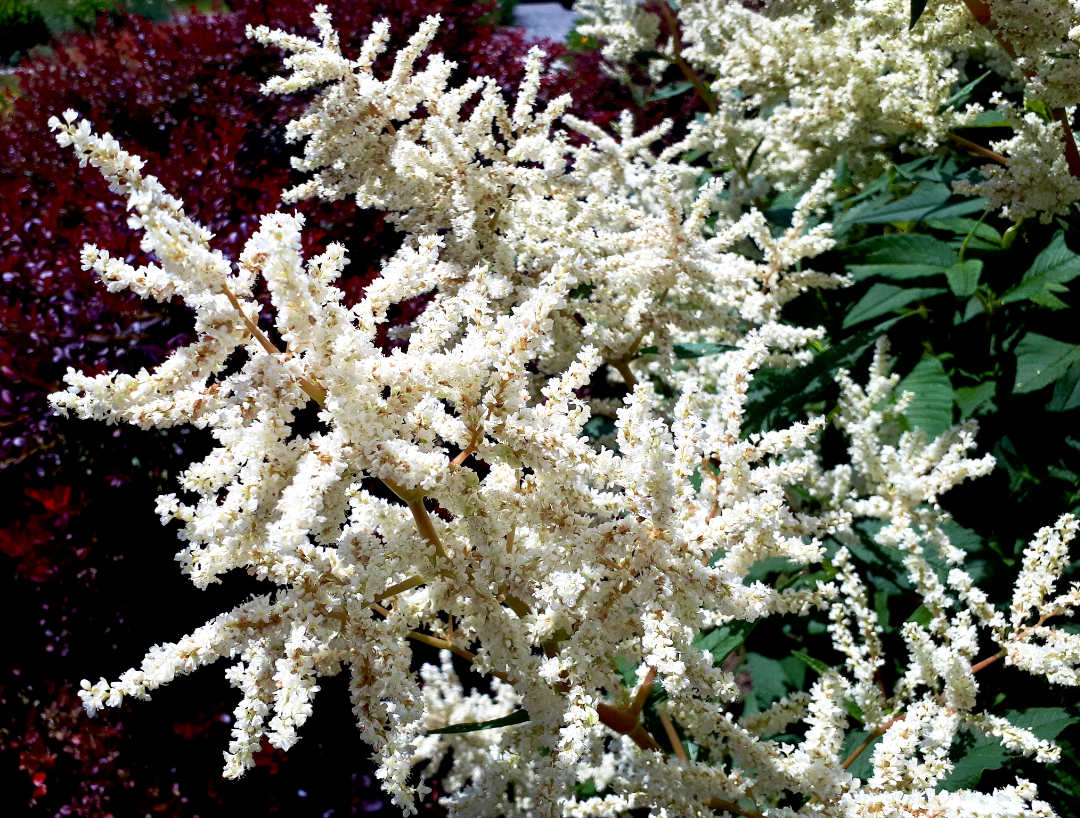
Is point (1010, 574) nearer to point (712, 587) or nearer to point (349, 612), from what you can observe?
point (712, 587)

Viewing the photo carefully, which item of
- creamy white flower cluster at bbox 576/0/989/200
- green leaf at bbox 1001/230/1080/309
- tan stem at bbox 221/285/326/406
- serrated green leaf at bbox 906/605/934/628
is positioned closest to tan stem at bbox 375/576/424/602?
tan stem at bbox 221/285/326/406

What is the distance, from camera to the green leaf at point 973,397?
9.16ft

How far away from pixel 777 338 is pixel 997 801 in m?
1.28

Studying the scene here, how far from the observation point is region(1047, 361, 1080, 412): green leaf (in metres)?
2.54

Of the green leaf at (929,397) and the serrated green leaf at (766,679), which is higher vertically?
the green leaf at (929,397)

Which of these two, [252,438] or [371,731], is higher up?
[252,438]

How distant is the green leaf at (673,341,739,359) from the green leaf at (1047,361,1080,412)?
3.42 feet

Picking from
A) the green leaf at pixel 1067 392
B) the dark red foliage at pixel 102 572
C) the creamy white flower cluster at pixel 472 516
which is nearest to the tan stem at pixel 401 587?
the creamy white flower cluster at pixel 472 516

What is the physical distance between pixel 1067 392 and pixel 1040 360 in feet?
0.53

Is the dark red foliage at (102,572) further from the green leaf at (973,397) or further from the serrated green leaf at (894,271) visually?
the green leaf at (973,397)

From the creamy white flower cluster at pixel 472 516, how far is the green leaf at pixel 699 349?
2.68ft

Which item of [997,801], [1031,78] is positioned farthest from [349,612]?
[1031,78]

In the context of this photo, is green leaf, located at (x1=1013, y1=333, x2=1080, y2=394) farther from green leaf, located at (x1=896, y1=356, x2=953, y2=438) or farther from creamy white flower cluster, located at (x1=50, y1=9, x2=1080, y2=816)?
creamy white flower cluster, located at (x1=50, y1=9, x2=1080, y2=816)

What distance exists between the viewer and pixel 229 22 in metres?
6.68
